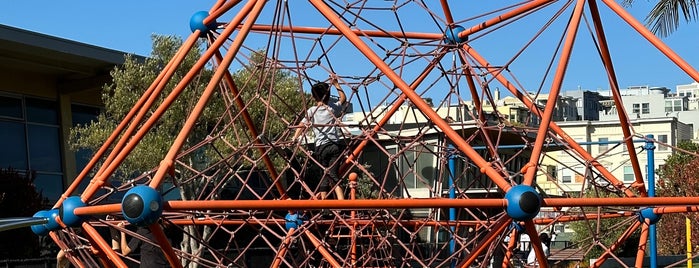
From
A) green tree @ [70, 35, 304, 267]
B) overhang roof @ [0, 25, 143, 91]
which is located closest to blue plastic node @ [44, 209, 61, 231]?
green tree @ [70, 35, 304, 267]

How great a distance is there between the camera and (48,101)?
22109 millimetres

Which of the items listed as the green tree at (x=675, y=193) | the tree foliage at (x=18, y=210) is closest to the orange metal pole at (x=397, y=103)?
the tree foliage at (x=18, y=210)

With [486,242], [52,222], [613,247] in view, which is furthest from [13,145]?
[486,242]

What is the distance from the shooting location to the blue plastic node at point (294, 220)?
364 inches

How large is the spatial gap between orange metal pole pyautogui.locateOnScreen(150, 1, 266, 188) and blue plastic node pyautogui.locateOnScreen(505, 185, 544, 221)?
179 centimetres

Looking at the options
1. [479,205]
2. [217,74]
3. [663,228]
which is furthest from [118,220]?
[663,228]

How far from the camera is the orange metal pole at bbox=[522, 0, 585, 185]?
5750mm

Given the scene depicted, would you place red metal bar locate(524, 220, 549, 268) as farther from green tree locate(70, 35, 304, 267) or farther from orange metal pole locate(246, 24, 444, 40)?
green tree locate(70, 35, 304, 267)

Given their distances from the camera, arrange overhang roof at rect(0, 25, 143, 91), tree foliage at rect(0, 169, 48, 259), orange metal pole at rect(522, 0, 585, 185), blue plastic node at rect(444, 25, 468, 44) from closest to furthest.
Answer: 1. orange metal pole at rect(522, 0, 585, 185)
2. blue plastic node at rect(444, 25, 468, 44)
3. tree foliage at rect(0, 169, 48, 259)
4. overhang roof at rect(0, 25, 143, 91)

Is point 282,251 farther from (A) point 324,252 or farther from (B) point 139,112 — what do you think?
(B) point 139,112

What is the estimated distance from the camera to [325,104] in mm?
9102

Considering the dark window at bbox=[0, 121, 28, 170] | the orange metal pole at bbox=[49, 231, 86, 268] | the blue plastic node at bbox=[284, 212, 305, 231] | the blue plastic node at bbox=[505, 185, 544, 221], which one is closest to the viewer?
the blue plastic node at bbox=[505, 185, 544, 221]

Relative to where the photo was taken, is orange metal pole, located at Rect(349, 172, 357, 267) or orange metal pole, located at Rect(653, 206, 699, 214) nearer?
orange metal pole, located at Rect(653, 206, 699, 214)

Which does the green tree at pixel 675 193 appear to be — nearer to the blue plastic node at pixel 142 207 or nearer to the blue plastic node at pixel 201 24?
the blue plastic node at pixel 201 24
